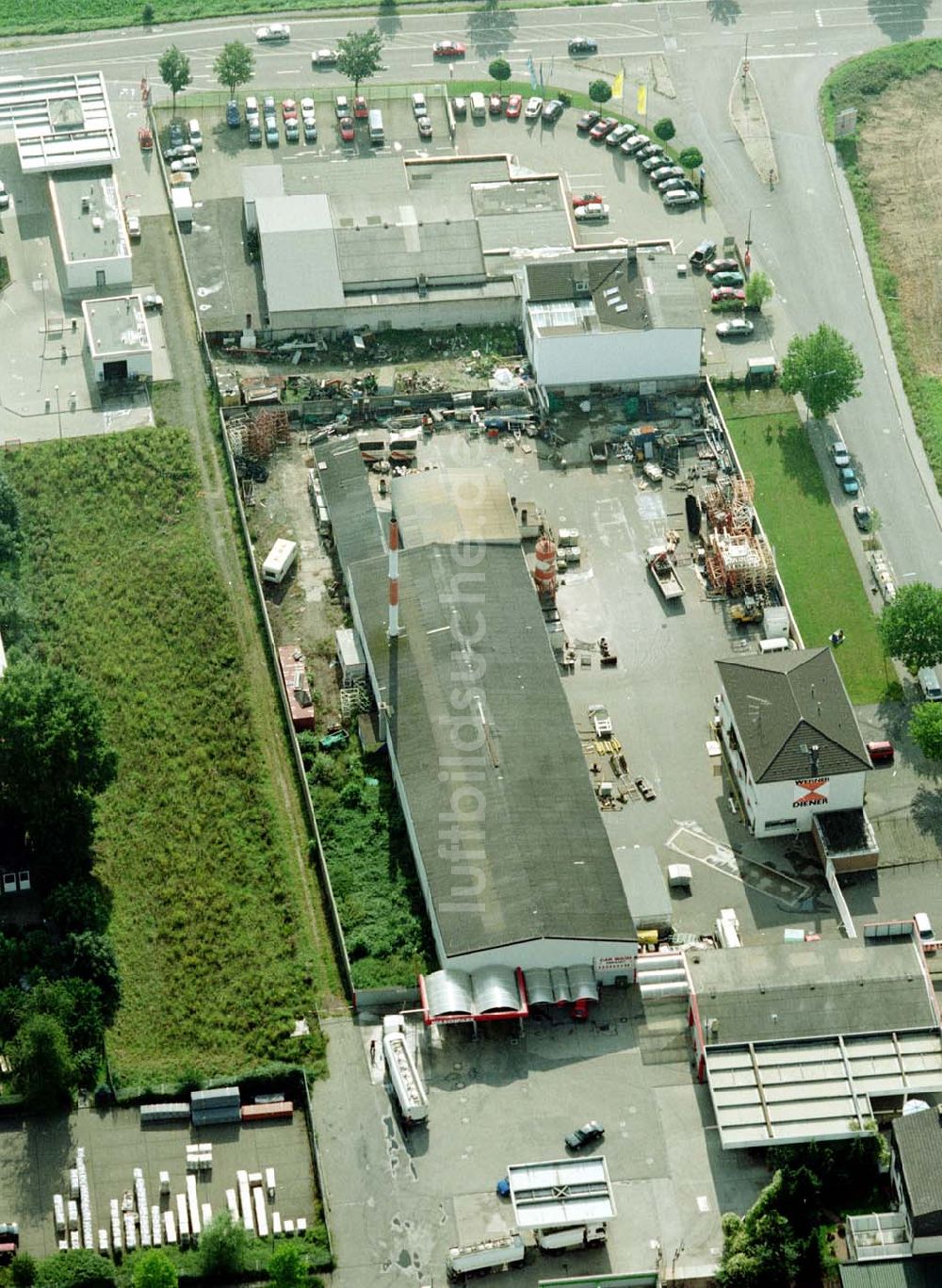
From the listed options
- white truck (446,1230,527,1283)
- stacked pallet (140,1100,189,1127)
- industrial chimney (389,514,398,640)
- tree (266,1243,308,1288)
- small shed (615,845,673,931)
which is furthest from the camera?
industrial chimney (389,514,398,640)

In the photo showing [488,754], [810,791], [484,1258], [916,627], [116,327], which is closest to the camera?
[484,1258]

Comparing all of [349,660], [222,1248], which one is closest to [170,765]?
[349,660]

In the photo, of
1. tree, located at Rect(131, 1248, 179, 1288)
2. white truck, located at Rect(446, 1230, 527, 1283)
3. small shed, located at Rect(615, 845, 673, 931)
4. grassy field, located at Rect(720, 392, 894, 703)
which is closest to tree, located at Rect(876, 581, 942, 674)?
grassy field, located at Rect(720, 392, 894, 703)

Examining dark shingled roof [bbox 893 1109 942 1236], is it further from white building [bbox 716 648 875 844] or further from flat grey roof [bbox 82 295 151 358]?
flat grey roof [bbox 82 295 151 358]

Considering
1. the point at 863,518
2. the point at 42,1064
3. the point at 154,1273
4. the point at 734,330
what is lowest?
the point at 154,1273

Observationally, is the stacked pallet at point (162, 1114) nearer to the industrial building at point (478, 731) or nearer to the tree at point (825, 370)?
the industrial building at point (478, 731)

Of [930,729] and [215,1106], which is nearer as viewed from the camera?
[215,1106]

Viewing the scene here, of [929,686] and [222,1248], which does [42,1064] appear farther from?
[929,686]
